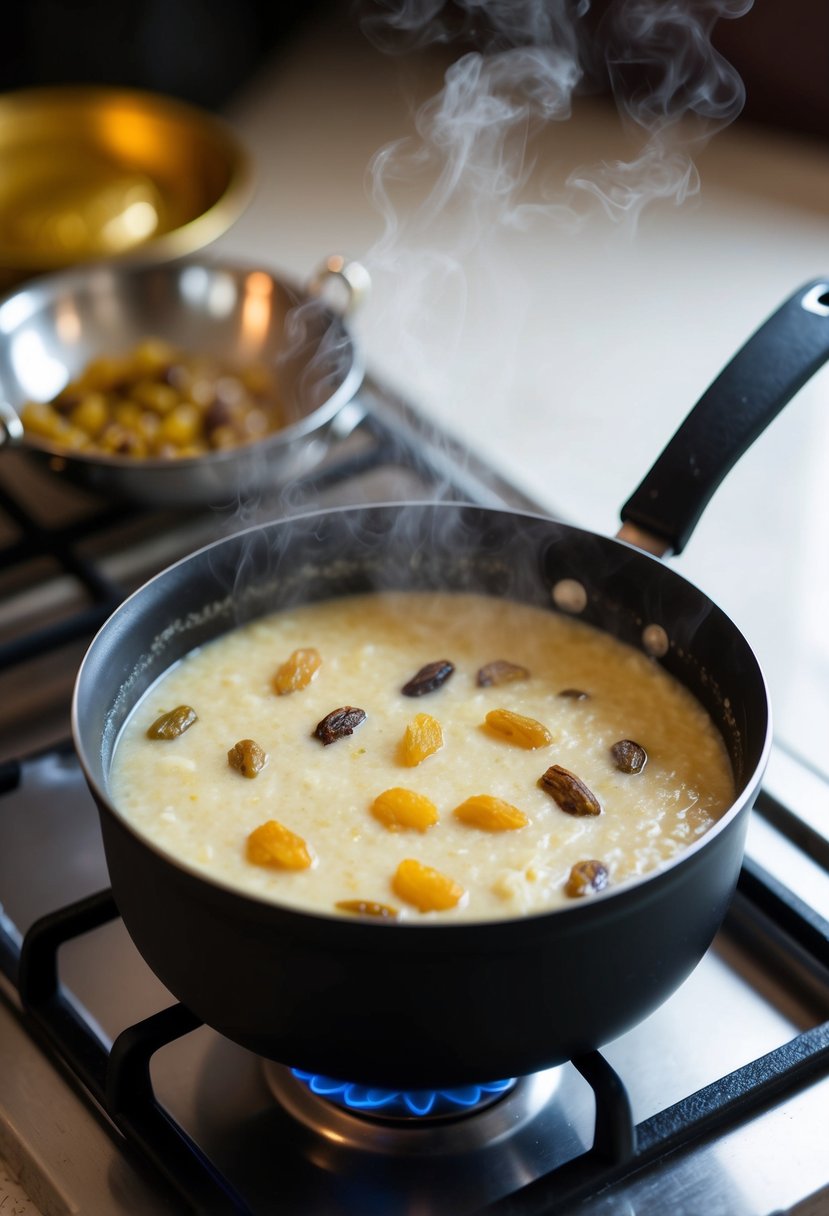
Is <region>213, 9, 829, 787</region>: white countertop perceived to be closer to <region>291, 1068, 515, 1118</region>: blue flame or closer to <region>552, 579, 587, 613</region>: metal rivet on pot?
<region>552, 579, 587, 613</region>: metal rivet on pot

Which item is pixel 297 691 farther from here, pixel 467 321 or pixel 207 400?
pixel 467 321

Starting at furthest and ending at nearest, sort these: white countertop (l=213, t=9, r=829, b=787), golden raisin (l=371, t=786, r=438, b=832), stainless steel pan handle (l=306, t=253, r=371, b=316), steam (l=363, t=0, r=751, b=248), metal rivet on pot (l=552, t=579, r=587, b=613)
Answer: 1. steam (l=363, t=0, r=751, b=248)
2. stainless steel pan handle (l=306, t=253, r=371, b=316)
3. white countertop (l=213, t=9, r=829, b=787)
4. metal rivet on pot (l=552, t=579, r=587, b=613)
5. golden raisin (l=371, t=786, r=438, b=832)

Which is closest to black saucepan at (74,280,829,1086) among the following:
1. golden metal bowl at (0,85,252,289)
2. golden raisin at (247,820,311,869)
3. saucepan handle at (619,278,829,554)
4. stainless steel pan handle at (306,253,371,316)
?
saucepan handle at (619,278,829,554)

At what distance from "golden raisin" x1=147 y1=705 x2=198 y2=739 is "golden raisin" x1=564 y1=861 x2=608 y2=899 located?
0.34m

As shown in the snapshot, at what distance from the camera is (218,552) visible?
109cm

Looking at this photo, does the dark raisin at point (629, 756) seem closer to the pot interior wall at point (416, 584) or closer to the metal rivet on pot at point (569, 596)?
the pot interior wall at point (416, 584)

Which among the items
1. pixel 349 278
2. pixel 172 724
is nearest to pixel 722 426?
pixel 172 724

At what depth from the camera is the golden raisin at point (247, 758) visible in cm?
101

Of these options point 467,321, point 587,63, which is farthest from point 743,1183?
point 587,63

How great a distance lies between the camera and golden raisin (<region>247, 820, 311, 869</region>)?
90 centimetres

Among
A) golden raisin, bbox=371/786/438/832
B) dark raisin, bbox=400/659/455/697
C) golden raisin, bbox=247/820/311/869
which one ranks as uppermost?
golden raisin, bbox=371/786/438/832

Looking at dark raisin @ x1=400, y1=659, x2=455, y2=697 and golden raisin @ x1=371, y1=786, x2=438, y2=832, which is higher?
golden raisin @ x1=371, y1=786, x2=438, y2=832

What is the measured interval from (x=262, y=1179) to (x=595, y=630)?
1.77ft

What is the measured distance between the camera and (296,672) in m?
1.12
